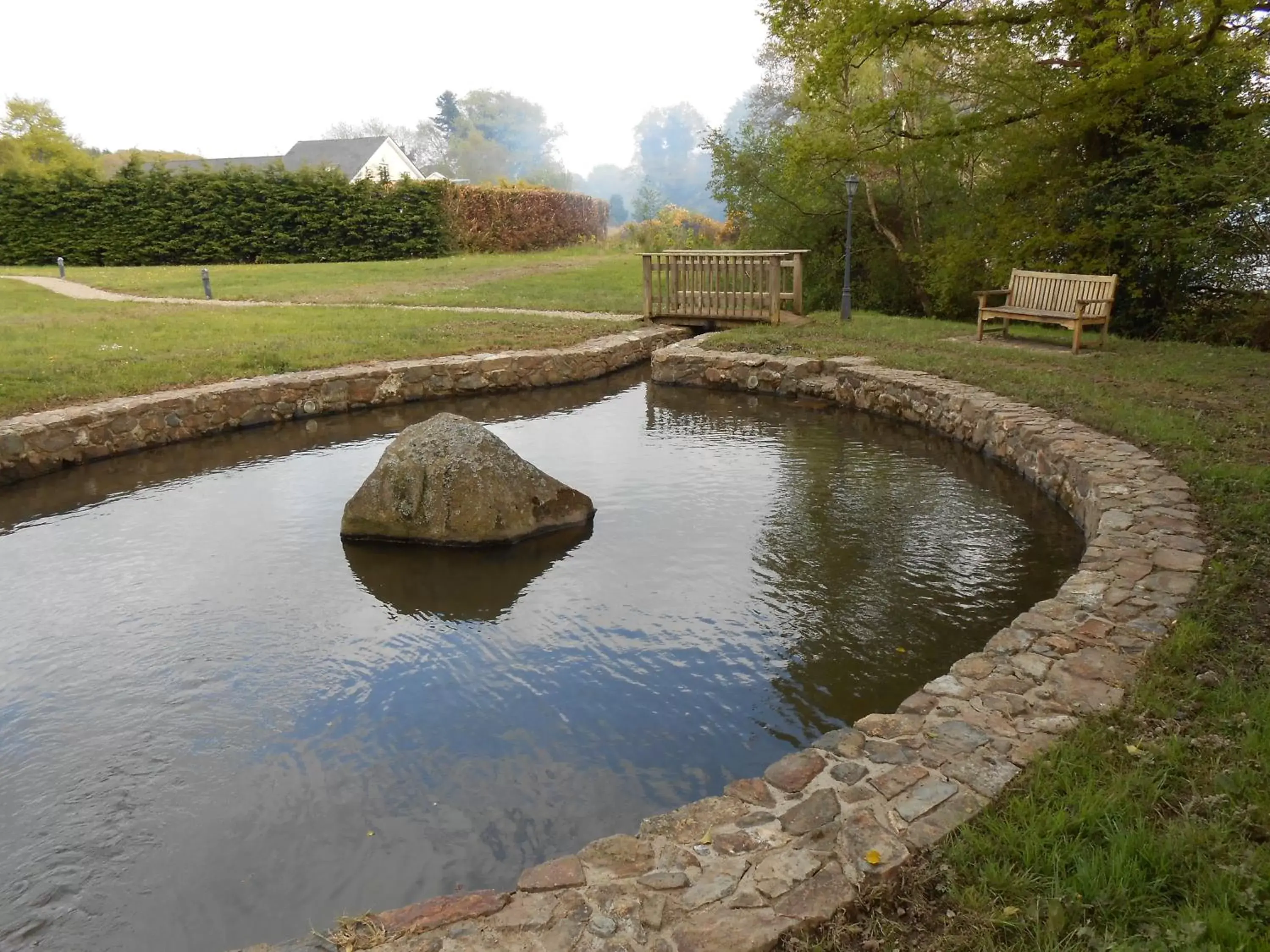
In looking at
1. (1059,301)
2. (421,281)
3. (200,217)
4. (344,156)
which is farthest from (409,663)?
(344,156)

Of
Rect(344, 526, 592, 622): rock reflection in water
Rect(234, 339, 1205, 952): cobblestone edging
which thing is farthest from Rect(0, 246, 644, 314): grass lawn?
Rect(234, 339, 1205, 952): cobblestone edging

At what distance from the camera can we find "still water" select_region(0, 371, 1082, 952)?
3.02m

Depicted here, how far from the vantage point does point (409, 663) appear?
433cm

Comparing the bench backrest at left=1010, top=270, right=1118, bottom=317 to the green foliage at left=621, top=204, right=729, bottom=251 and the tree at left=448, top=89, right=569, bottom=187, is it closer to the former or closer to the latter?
the green foliage at left=621, top=204, right=729, bottom=251

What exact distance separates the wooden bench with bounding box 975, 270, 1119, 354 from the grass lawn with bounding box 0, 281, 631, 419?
5476mm

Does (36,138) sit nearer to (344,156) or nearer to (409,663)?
(344,156)

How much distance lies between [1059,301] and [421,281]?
13674 mm

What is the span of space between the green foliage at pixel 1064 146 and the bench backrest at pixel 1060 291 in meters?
1.02

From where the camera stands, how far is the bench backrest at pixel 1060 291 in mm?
10383

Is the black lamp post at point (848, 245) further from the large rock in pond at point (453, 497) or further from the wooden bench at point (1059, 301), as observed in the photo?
the large rock in pond at point (453, 497)

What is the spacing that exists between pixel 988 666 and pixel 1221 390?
6209 mm

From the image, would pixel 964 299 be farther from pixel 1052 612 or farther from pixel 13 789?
pixel 13 789

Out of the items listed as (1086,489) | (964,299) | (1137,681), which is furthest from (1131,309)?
(1137,681)

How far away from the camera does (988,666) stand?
353 centimetres
